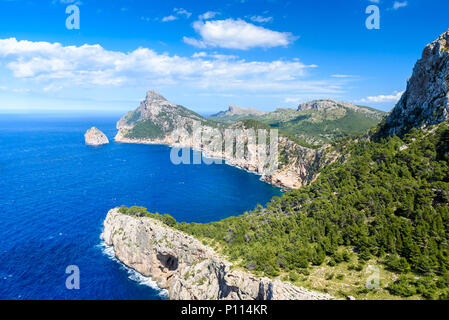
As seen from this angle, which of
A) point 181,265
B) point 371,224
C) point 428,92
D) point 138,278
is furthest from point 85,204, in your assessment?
point 428,92

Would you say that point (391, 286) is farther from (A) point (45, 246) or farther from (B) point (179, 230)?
(A) point (45, 246)

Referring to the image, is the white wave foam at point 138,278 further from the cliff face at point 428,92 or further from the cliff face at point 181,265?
the cliff face at point 428,92

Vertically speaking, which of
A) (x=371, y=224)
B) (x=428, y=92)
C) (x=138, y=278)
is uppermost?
(x=428, y=92)

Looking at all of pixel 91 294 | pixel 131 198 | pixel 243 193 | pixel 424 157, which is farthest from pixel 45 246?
pixel 424 157

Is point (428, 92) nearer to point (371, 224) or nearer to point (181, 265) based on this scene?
point (371, 224)

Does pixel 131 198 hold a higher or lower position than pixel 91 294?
higher

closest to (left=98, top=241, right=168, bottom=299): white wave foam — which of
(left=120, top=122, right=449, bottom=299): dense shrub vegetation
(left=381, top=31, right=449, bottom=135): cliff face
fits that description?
(left=120, top=122, right=449, bottom=299): dense shrub vegetation
